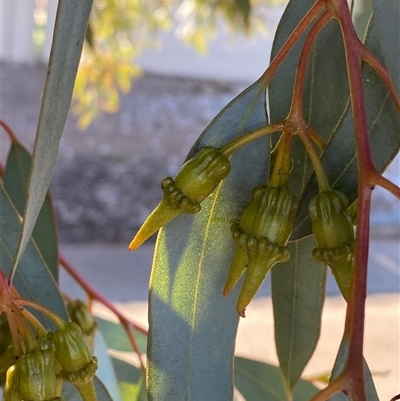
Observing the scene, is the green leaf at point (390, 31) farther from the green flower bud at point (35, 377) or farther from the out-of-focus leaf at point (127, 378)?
the out-of-focus leaf at point (127, 378)

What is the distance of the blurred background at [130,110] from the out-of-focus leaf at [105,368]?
0.34 meters

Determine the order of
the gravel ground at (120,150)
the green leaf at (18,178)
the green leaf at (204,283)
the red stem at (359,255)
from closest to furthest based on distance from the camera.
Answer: the red stem at (359,255) < the green leaf at (204,283) < the green leaf at (18,178) < the gravel ground at (120,150)

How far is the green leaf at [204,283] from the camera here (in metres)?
0.45

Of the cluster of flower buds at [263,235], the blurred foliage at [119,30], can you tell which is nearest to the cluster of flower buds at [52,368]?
the cluster of flower buds at [263,235]

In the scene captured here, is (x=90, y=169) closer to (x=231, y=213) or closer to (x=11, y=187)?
(x=11, y=187)

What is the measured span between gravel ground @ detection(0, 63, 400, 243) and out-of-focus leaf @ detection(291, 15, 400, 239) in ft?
8.85

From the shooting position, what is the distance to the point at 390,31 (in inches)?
13.7

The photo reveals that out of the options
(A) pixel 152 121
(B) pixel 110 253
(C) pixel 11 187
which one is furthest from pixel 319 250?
(A) pixel 152 121

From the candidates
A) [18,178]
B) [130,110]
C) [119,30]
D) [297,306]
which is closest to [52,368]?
[297,306]

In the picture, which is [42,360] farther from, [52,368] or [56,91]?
[56,91]

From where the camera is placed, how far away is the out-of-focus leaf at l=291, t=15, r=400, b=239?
0.43 metres

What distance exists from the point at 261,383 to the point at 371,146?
0.42 metres

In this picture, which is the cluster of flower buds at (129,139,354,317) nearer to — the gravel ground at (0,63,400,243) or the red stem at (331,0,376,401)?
the red stem at (331,0,376,401)

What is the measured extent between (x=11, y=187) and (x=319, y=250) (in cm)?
44
